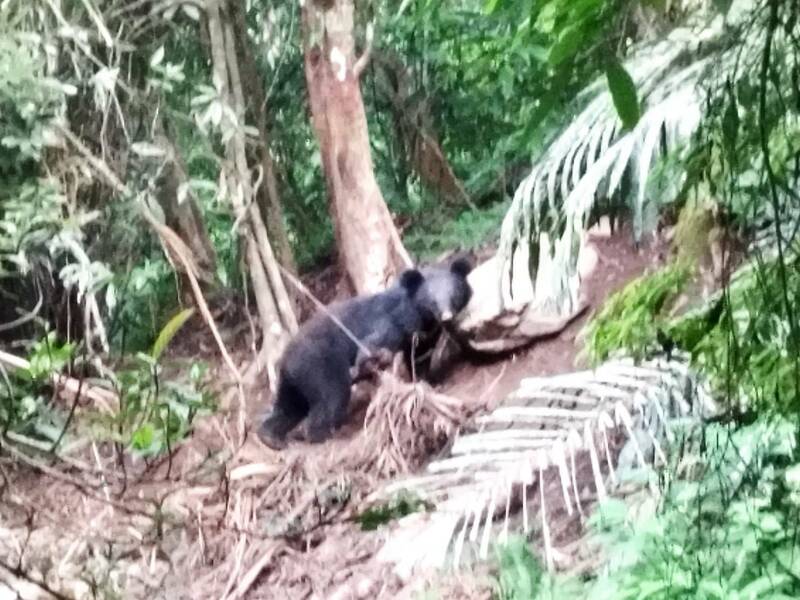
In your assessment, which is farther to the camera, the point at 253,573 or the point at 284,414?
the point at 284,414

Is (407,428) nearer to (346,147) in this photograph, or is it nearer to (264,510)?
(264,510)

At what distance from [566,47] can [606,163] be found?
1402 mm

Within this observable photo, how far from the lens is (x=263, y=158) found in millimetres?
5512

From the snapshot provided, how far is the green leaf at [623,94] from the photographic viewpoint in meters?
1.15

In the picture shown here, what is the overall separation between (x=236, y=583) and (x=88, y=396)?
2.94 feet

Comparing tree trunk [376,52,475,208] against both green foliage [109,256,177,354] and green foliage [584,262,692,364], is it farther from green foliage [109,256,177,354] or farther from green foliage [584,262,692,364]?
green foliage [584,262,692,364]

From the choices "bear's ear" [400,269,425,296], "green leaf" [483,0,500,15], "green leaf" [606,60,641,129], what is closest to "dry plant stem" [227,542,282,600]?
→ "bear's ear" [400,269,425,296]

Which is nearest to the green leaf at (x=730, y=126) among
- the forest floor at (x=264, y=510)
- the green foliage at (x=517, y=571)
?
the forest floor at (x=264, y=510)

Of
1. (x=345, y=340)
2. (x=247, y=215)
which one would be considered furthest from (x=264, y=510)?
(x=247, y=215)

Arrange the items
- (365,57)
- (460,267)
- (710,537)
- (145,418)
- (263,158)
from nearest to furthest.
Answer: (145,418)
(710,537)
(460,267)
(365,57)
(263,158)

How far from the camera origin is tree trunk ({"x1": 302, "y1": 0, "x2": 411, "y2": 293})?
5.23m

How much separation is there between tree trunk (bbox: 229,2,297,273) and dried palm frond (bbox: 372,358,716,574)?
7.65 ft

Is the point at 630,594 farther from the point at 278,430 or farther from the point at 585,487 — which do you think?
the point at 278,430

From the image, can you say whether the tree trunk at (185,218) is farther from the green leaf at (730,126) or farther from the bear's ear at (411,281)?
the green leaf at (730,126)
